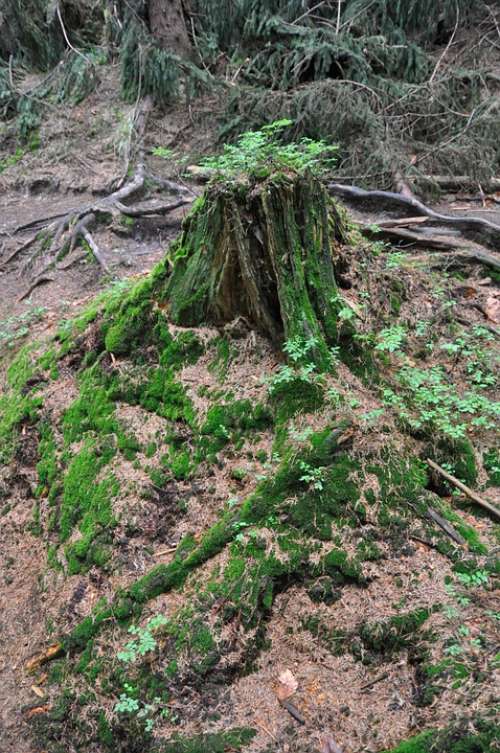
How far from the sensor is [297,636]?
323 cm

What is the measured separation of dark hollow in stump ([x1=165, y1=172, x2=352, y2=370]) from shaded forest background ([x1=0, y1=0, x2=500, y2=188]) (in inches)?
195

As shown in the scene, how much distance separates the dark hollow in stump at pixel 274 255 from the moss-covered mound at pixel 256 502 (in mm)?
16

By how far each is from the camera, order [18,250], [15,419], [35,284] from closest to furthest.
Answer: [15,419], [35,284], [18,250]

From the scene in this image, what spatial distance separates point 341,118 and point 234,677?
8159mm

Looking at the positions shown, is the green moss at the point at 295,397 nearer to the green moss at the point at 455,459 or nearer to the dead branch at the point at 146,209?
the green moss at the point at 455,459

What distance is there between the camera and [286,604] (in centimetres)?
333

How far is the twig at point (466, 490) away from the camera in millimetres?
3558

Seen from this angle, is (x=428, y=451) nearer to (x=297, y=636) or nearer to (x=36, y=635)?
(x=297, y=636)

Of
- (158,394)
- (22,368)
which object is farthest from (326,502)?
(22,368)

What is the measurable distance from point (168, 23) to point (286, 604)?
10.9 m

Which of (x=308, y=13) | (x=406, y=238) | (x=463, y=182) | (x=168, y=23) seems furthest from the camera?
(x=168, y=23)

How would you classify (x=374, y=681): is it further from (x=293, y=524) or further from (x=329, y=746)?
(x=293, y=524)

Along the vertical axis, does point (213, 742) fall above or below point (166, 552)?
below

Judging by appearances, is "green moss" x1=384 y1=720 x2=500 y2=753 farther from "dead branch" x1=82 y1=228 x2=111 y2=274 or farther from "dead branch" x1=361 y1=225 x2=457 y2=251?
"dead branch" x1=82 y1=228 x2=111 y2=274
